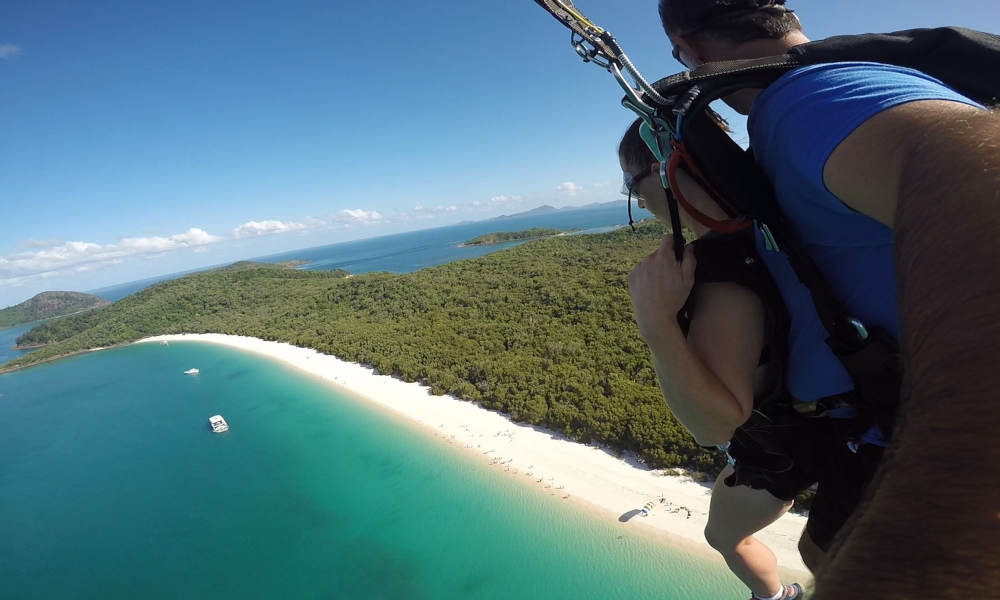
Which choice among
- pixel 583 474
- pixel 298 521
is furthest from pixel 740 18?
pixel 298 521

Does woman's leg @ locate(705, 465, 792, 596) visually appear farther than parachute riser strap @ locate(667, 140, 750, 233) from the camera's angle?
Yes

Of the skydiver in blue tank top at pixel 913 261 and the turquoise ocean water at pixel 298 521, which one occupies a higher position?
the skydiver in blue tank top at pixel 913 261

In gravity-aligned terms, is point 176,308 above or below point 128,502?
above

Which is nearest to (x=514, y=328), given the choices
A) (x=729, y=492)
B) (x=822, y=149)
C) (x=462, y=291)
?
(x=462, y=291)

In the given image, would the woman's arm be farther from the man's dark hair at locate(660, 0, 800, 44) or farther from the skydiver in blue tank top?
the man's dark hair at locate(660, 0, 800, 44)

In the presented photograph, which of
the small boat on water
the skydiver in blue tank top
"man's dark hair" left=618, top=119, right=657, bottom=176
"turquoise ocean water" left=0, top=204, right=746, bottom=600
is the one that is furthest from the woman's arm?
the small boat on water

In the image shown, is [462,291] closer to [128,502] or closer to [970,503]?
[128,502]

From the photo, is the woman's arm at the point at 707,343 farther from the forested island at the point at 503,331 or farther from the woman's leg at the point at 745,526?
the forested island at the point at 503,331

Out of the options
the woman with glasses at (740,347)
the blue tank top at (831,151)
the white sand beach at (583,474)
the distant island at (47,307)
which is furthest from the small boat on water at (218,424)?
the distant island at (47,307)
